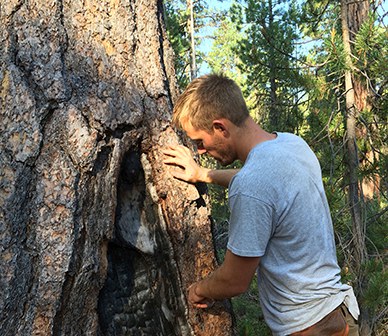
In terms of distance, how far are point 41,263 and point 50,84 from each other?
0.72 m

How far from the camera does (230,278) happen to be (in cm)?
187

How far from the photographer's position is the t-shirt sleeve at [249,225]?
175cm

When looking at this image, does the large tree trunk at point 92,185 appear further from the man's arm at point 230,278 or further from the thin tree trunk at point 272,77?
the thin tree trunk at point 272,77

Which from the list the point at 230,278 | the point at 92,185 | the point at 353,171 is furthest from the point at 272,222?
the point at 353,171

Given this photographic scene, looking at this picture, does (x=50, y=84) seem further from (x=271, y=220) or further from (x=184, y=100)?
(x=271, y=220)

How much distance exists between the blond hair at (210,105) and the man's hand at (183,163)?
214mm

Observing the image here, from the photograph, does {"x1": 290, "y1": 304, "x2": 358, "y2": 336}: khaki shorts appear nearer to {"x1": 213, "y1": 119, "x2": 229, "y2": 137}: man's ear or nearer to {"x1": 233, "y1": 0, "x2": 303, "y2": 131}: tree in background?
{"x1": 213, "y1": 119, "x2": 229, "y2": 137}: man's ear

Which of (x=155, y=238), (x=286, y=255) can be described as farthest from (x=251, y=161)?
(x=155, y=238)

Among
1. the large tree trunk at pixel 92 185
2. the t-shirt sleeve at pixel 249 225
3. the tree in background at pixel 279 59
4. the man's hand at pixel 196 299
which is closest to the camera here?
the t-shirt sleeve at pixel 249 225

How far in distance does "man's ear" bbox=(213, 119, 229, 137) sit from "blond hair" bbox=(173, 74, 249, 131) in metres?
0.01

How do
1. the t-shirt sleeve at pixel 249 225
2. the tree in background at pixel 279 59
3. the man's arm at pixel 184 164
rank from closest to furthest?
the t-shirt sleeve at pixel 249 225 → the man's arm at pixel 184 164 → the tree in background at pixel 279 59

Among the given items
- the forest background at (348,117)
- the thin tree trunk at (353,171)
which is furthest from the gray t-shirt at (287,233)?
the thin tree trunk at (353,171)

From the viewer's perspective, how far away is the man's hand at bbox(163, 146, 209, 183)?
88.5 inches

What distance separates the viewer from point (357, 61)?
4.78 m
